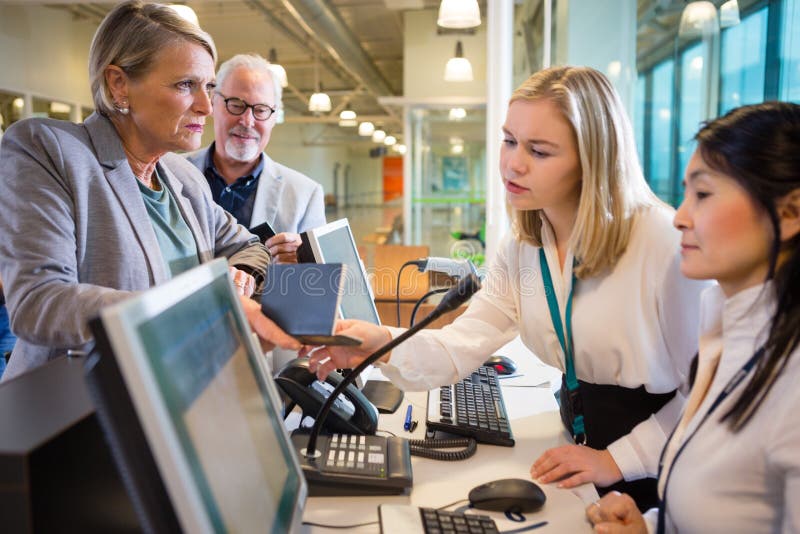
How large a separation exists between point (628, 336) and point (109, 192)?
1186 mm

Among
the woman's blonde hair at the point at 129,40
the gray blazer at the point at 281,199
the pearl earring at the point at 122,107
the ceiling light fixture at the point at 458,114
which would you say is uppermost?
the ceiling light fixture at the point at 458,114

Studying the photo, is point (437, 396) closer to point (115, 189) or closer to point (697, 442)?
point (697, 442)

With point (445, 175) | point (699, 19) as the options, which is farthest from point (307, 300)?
point (445, 175)

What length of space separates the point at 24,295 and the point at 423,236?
7.25 meters

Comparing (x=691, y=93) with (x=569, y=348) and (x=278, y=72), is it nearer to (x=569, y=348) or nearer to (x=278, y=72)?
(x=569, y=348)

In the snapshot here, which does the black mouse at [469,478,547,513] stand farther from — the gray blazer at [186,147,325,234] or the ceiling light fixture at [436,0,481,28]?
the ceiling light fixture at [436,0,481,28]

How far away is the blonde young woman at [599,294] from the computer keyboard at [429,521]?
37 centimetres

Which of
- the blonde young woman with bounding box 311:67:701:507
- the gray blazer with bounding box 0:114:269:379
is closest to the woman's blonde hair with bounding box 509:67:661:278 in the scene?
the blonde young woman with bounding box 311:67:701:507

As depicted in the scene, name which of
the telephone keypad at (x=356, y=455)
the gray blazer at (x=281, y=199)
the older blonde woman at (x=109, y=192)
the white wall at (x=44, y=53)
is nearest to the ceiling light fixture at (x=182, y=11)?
the older blonde woman at (x=109, y=192)

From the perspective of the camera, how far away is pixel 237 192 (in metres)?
2.56

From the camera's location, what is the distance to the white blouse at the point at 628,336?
1.38m

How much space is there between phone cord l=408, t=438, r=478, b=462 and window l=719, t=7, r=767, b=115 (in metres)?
1.60

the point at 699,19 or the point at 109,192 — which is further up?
the point at 699,19

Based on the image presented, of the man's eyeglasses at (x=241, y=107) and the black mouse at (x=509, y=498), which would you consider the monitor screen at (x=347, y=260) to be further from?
the man's eyeglasses at (x=241, y=107)
